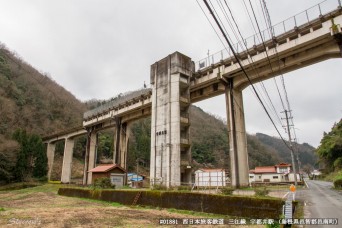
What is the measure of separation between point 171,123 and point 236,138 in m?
7.38

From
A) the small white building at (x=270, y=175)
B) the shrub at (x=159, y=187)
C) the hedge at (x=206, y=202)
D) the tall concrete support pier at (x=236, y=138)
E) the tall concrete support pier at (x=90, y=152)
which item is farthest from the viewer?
the small white building at (x=270, y=175)

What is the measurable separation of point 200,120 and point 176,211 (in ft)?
381

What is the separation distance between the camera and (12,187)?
41281 millimetres

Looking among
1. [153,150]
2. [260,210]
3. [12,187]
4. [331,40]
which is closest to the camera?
[260,210]

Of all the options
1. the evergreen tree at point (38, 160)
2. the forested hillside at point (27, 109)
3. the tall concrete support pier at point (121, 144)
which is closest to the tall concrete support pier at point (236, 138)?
the tall concrete support pier at point (121, 144)

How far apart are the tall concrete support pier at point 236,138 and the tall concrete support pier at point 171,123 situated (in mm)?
5335

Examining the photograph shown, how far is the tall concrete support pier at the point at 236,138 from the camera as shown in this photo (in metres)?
24.9

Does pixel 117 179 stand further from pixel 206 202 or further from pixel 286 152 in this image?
pixel 286 152

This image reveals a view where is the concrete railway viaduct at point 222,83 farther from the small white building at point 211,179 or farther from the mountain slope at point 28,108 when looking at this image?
the mountain slope at point 28,108

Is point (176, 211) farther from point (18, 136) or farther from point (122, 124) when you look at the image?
point (18, 136)

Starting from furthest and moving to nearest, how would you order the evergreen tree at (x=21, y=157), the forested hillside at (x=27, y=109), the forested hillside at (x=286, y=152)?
1. the forested hillside at (x=286, y=152)
2. the forested hillside at (x=27, y=109)
3. the evergreen tree at (x=21, y=157)

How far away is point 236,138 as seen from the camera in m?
25.6

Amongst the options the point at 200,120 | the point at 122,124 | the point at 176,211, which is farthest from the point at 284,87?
the point at 200,120

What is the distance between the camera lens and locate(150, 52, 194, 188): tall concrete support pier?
27641 mm
